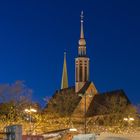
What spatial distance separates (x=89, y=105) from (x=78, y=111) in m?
9.22

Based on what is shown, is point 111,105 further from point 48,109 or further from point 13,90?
point 13,90

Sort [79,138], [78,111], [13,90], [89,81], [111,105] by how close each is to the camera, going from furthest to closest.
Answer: [89,81]
[78,111]
[111,105]
[13,90]
[79,138]

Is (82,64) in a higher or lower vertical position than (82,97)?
higher

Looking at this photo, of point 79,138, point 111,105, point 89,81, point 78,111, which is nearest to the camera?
point 79,138

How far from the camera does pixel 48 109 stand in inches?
4200

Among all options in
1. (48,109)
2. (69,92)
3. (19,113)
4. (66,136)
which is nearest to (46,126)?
(19,113)

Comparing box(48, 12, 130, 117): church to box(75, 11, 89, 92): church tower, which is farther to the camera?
box(75, 11, 89, 92): church tower

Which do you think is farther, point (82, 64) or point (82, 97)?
point (82, 64)

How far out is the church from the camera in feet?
351

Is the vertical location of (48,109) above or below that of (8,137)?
above

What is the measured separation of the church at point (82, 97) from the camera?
351 feet

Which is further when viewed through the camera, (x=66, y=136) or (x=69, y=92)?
(x=69, y=92)

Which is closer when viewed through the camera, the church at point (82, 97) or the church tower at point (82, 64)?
the church at point (82, 97)

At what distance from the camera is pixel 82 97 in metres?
122
